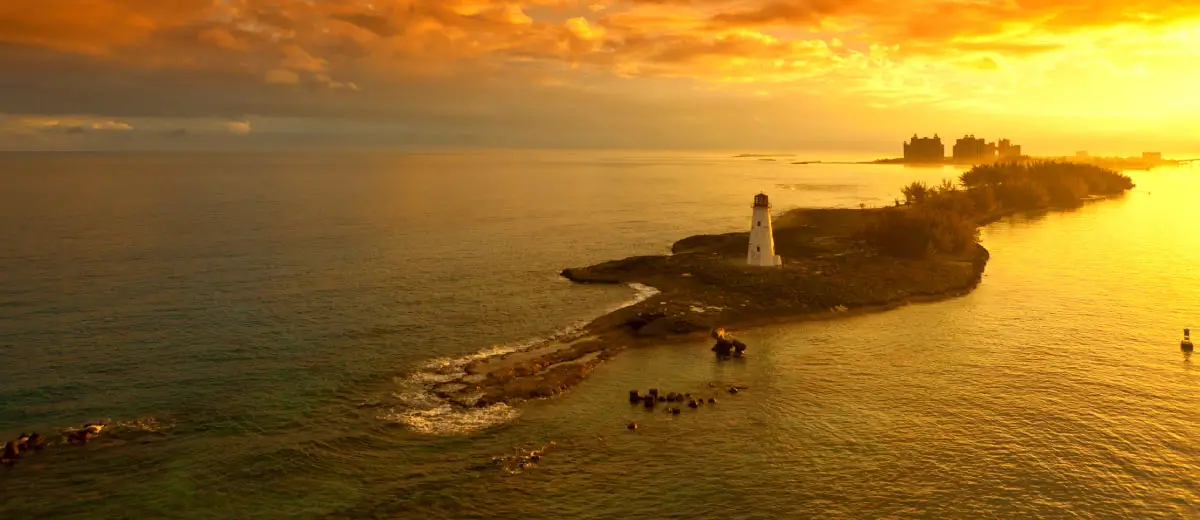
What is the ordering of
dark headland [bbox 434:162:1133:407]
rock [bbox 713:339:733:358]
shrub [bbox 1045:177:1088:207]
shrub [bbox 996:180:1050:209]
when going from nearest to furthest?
dark headland [bbox 434:162:1133:407]
rock [bbox 713:339:733:358]
shrub [bbox 996:180:1050:209]
shrub [bbox 1045:177:1088:207]

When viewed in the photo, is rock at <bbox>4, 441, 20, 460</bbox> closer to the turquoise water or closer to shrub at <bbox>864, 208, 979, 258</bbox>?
the turquoise water

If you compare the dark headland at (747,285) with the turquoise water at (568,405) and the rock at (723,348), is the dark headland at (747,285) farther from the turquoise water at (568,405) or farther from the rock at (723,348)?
the rock at (723,348)

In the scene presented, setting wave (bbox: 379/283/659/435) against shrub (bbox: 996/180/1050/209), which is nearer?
wave (bbox: 379/283/659/435)

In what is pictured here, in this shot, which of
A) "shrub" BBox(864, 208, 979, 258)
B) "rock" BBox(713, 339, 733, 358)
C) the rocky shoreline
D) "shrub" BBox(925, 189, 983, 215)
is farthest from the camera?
"shrub" BBox(925, 189, 983, 215)

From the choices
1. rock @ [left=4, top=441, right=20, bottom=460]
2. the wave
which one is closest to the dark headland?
the wave

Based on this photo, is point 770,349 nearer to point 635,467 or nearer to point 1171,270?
point 635,467

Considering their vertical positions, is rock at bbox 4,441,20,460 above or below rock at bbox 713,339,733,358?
below

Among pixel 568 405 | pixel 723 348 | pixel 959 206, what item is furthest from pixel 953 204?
pixel 568 405
